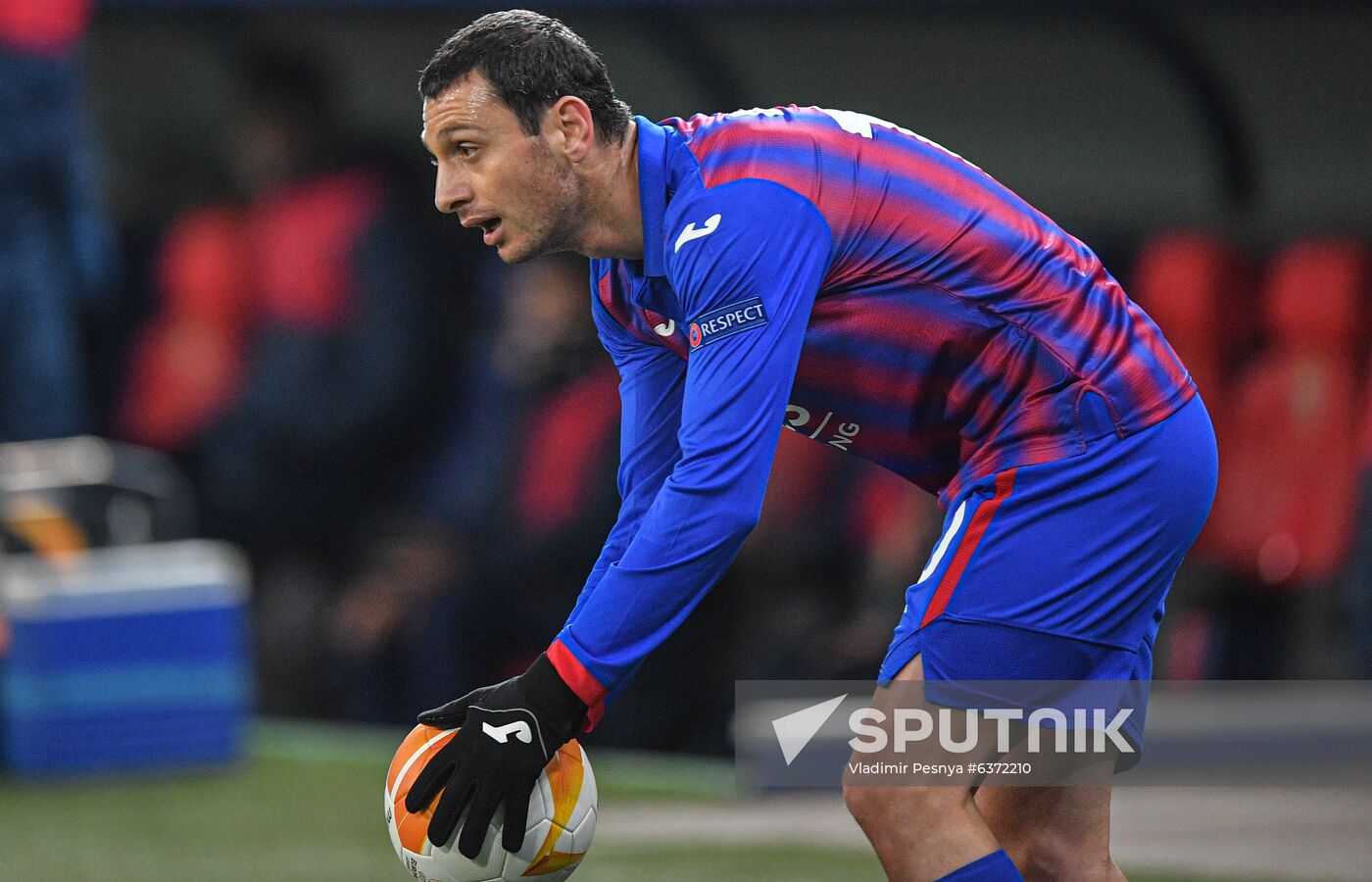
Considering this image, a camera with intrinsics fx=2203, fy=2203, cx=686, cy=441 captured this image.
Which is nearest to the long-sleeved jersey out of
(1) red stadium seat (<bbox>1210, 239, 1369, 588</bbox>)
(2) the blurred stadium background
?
(2) the blurred stadium background

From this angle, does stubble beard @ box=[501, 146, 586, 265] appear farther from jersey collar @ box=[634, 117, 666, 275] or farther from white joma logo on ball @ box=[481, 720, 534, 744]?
white joma logo on ball @ box=[481, 720, 534, 744]

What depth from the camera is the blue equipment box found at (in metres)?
8.17

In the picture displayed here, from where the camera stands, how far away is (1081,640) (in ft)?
11.4

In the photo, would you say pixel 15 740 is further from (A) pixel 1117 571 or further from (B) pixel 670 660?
(A) pixel 1117 571

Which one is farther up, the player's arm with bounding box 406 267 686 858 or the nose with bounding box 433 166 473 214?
the nose with bounding box 433 166 473 214

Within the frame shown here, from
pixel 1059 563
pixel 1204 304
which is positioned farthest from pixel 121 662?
pixel 1059 563

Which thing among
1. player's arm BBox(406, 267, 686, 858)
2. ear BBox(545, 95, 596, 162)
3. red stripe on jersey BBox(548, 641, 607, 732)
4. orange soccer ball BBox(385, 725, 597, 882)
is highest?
ear BBox(545, 95, 596, 162)

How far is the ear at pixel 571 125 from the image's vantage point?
346 centimetres

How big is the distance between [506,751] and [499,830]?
186 millimetres

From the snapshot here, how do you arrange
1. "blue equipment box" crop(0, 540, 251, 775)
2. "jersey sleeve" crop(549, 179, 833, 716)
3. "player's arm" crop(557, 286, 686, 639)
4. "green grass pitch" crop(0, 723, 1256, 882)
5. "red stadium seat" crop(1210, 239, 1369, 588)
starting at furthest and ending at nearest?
"blue equipment box" crop(0, 540, 251, 775) → "red stadium seat" crop(1210, 239, 1369, 588) → "green grass pitch" crop(0, 723, 1256, 882) → "player's arm" crop(557, 286, 686, 639) → "jersey sleeve" crop(549, 179, 833, 716)

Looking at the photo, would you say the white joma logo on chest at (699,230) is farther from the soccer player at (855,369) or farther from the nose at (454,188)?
the nose at (454,188)

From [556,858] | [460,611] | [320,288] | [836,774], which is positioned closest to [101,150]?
[320,288]

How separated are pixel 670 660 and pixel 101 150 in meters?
4.39

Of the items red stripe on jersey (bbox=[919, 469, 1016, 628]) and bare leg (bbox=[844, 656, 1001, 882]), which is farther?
red stripe on jersey (bbox=[919, 469, 1016, 628])
